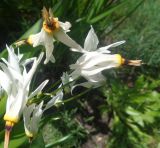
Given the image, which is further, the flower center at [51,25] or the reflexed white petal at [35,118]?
the reflexed white petal at [35,118]

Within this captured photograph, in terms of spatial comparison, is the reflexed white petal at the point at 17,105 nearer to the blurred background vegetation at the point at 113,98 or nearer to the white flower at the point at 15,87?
the white flower at the point at 15,87

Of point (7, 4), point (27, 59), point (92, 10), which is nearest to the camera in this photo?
point (27, 59)

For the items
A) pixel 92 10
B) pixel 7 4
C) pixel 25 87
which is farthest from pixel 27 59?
pixel 7 4

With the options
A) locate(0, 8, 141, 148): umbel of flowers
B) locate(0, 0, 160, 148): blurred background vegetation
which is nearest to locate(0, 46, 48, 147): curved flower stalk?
locate(0, 8, 141, 148): umbel of flowers

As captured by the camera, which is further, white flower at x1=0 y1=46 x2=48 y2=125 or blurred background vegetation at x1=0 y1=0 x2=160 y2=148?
blurred background vegetation at x1=0 y1=0 x2=160 y2=148

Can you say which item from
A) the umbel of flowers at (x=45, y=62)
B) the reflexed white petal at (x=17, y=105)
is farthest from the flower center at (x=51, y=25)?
the reflexed white petal at (x=17, y=105)

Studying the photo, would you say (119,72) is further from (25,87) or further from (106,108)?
(25,87)

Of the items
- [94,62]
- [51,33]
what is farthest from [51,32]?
[94,62]

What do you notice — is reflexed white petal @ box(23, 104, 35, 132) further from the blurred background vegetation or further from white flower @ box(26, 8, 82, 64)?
the blurred background vegetation
